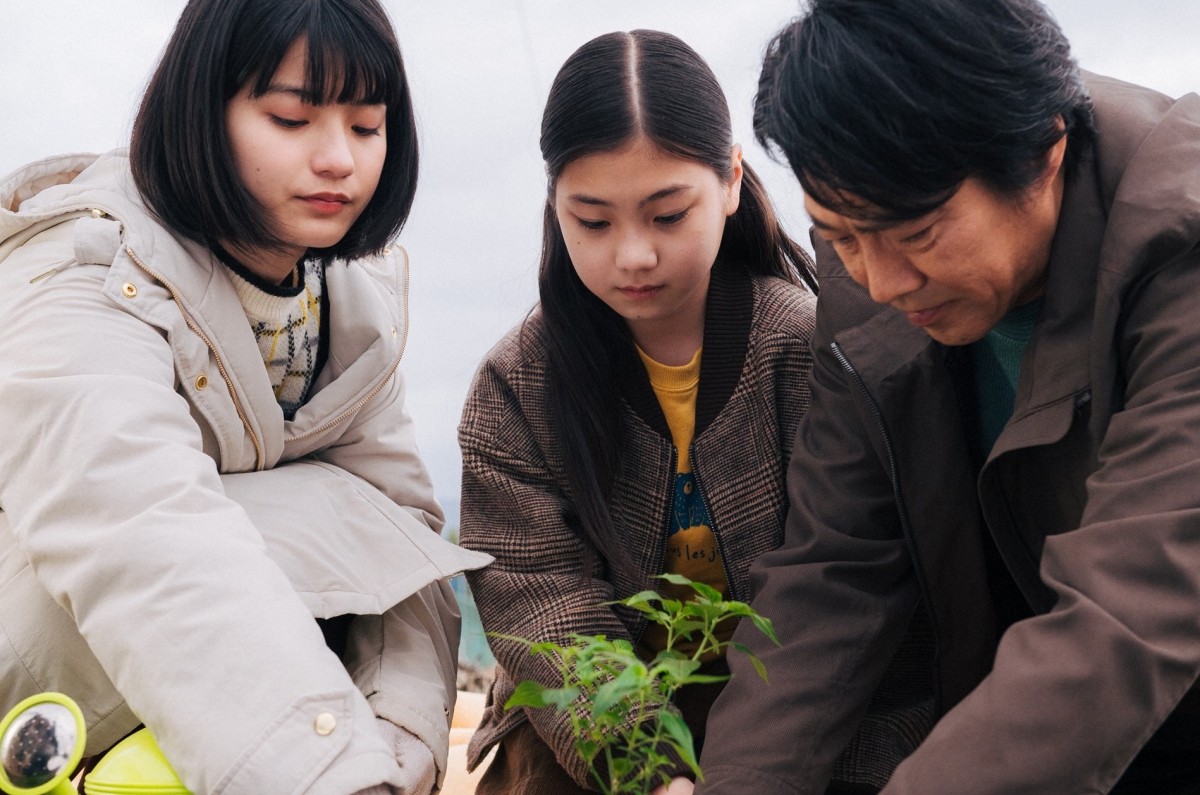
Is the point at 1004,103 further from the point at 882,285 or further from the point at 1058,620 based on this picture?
the point at 1058,620

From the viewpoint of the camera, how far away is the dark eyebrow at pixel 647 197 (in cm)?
203

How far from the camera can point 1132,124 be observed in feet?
5.15

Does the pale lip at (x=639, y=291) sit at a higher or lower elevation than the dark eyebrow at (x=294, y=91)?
lower

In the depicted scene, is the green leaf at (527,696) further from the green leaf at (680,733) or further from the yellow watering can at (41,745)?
the yellow watering can at (41,745)

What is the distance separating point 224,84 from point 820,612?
118 cm

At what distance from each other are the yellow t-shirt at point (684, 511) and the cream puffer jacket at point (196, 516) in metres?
0.34

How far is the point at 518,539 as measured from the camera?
2.20 meters

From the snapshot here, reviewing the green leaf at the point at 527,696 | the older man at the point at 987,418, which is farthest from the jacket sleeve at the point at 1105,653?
the green leaf at the point at 527,696

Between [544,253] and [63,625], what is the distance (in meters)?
1.00

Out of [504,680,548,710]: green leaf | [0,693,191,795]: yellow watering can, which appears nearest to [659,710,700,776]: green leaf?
[504,680,548,710]: green leaf

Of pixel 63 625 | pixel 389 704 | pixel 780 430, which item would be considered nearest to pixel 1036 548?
pixel 780 430

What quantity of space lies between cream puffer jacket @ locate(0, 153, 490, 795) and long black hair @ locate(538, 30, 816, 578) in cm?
26

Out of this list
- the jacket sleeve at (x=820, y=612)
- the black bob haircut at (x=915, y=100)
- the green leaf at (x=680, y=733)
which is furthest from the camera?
the jacket sleeve at (x=820, y=612)

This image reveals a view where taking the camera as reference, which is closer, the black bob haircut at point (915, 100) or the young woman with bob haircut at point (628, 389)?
the black bob haircut at point (915, 100)
